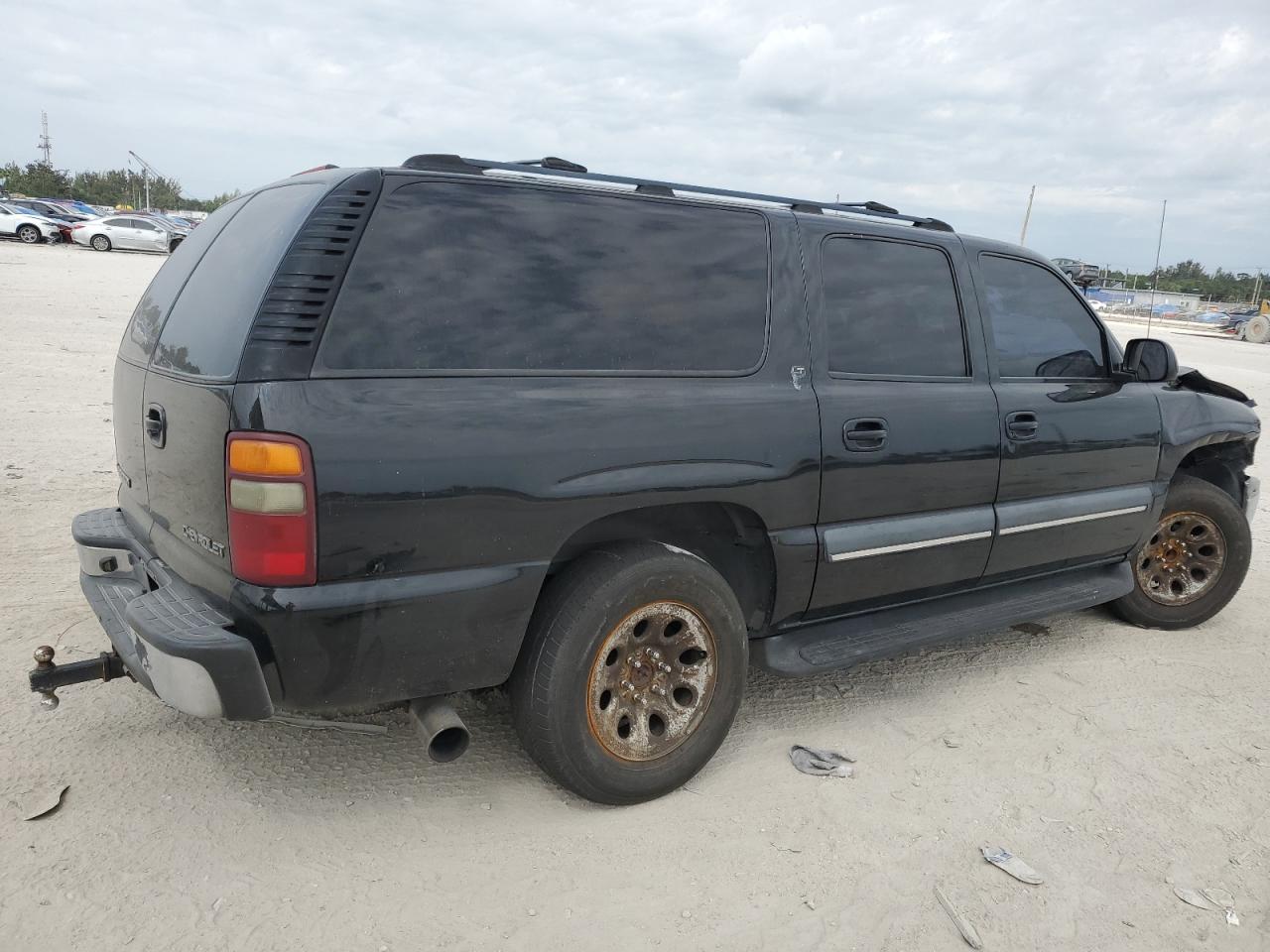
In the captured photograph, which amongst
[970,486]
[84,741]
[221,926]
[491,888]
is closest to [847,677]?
[970,486]

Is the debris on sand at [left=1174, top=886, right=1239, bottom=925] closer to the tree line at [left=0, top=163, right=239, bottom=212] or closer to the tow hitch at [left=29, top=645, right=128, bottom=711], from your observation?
the tow hitch at [left=29, top=645, right=128, bottom=711]

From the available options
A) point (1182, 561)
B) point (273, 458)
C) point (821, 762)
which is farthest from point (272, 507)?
point (1182, 561)

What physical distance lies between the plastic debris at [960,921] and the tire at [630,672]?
82 centimetres

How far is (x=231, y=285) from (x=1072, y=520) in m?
3.41

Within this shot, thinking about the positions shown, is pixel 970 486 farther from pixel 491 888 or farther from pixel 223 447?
pixel 223 447

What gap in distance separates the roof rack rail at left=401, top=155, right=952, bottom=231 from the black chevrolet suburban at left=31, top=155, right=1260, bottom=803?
2 cm

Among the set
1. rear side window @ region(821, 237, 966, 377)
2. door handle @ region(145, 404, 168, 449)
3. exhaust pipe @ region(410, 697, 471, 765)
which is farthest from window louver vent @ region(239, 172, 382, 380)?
rear side window @ region(821, 237, 966, 377)

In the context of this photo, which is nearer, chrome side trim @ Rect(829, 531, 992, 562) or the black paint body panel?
the black paint body panel

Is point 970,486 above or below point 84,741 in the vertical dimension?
above

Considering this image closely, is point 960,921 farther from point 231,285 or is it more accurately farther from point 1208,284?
point 1208,284

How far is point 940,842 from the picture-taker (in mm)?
2920

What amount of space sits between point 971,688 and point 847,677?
1.74 ft

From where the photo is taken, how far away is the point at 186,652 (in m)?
2.36

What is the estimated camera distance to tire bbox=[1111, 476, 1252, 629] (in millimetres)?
4727
